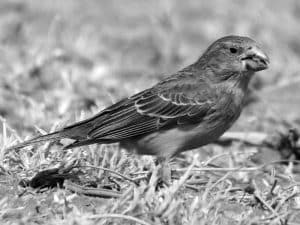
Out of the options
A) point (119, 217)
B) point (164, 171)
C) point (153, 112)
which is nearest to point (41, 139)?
point (164, 171)

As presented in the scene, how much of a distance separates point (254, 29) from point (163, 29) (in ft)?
4.50

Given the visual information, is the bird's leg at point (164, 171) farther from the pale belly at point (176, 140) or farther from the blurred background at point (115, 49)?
the blurred background at point (115, 49)

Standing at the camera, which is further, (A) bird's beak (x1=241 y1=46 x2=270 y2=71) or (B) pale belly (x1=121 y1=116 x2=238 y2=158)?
(A) bird's beak (x1=241 y1=46 x2=270 y2=71)

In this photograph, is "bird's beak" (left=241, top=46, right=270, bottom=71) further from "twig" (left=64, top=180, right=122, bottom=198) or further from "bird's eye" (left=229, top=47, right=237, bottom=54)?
"twig" (left=64, top=180, right=122, bottom=198)

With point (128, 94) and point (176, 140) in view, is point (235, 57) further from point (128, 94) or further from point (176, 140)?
point (128, 94)

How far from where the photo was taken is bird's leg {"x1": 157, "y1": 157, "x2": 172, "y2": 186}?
17.3 ft

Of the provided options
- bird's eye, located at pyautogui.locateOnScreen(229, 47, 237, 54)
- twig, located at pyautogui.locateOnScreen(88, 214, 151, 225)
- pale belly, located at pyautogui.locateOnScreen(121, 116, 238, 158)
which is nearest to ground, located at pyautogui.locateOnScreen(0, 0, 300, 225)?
twig, located at pyautogui.locateOnScreen(88, 214, 151, 225)

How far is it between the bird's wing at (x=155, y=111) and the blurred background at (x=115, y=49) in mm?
503

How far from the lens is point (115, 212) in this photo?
174 inches

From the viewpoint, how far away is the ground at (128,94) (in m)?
4.62

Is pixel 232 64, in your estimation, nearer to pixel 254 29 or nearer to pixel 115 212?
pixel 115 212

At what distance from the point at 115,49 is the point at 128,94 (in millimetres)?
2087

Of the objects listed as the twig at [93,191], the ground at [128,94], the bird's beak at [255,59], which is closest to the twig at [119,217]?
the ground at [128,94]

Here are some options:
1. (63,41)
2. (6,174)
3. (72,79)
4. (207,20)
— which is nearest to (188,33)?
(207,20)
